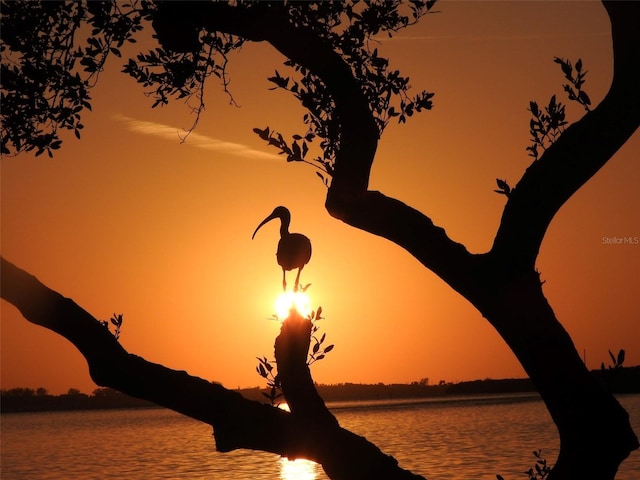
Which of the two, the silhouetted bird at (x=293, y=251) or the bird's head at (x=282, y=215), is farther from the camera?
the bird's head at (x=282, y=215)

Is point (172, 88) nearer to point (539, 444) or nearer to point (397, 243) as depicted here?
point (397, 243)

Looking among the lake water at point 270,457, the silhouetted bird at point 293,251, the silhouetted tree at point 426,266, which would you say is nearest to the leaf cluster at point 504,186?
the silhouetted tree at point 426,266

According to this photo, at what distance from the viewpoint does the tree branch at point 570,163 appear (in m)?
7.56

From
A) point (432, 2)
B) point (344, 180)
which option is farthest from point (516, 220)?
point (432, 2)

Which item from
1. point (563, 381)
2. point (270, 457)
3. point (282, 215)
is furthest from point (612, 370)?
point (270, 457)

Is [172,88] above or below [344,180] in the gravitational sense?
above

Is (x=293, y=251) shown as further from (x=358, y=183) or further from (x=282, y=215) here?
(x=358, y=183)

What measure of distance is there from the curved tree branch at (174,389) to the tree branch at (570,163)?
2.38m

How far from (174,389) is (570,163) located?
13.0 feet

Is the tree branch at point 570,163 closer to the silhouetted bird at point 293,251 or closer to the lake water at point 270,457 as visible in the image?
the silhouetted bird at point 293,251

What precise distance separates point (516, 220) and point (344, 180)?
1541mm

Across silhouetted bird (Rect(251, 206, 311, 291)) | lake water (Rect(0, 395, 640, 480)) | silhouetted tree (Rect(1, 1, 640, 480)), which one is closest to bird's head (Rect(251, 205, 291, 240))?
silhouetted bird (Rect(251, 206, 311, 291))

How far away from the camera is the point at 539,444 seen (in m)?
72.8

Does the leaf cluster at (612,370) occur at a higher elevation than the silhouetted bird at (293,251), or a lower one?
lower
